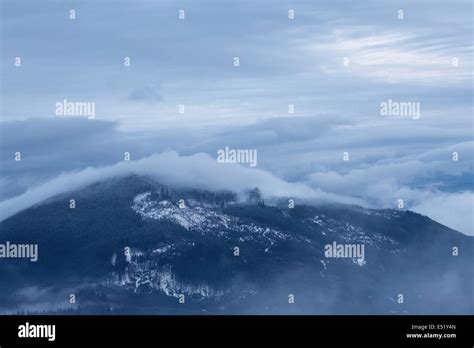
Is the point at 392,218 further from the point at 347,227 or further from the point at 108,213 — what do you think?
the point at 108,213

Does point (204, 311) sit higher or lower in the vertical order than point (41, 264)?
lower

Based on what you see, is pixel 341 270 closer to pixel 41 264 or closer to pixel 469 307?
pixel 469 307

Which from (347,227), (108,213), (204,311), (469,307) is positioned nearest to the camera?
(204,311)
